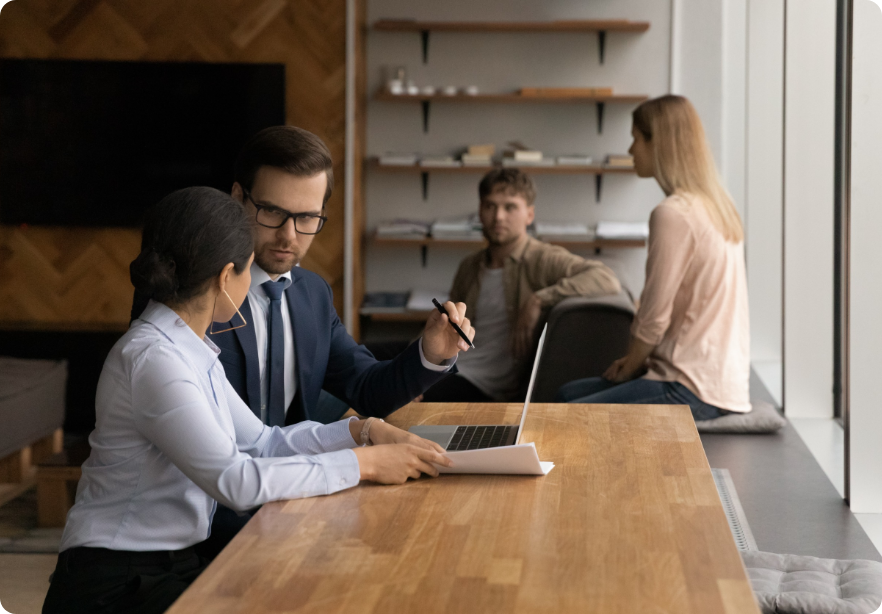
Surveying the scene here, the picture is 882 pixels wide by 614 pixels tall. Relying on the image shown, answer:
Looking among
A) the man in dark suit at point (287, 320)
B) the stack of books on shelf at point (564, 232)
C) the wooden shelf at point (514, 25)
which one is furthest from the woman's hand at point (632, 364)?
the wooden shelf at point (514, 25)

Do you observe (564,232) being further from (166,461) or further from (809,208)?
(166,461)

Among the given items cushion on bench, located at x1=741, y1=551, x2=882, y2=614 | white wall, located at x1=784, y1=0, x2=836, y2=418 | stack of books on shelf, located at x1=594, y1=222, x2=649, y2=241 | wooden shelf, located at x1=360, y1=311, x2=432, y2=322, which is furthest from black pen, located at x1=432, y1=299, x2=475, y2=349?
stack of books on shelf, located at x1=594, y1=222, x2=649, y2=241

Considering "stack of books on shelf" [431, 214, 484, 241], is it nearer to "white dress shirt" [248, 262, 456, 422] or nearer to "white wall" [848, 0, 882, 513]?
"white wall" [848, 0, 882, 513]

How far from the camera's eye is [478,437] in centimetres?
160

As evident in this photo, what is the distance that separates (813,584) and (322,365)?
1096 mm

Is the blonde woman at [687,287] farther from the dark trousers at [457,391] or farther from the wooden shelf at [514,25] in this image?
the wooden shelf at [514,25]

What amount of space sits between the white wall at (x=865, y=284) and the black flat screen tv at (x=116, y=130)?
10.9ft

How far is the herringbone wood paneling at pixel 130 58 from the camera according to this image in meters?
4.95

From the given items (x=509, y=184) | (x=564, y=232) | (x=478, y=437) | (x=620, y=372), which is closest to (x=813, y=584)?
(x=478, y=437)

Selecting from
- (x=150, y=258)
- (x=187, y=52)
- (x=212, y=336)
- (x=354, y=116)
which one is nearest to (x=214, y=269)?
(x=150, y=258)

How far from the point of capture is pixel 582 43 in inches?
207

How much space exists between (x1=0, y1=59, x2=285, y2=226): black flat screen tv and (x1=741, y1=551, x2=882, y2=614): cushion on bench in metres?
3.95

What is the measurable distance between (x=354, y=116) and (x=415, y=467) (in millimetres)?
3838

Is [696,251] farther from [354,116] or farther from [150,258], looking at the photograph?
[354,116]
